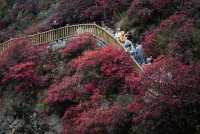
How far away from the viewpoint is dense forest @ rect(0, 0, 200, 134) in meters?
18.0

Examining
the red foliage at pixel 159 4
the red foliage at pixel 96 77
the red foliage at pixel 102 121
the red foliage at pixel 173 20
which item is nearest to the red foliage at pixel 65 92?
the red foliage at pixel 96 77

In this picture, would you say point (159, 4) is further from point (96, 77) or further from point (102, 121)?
point (102, 121)

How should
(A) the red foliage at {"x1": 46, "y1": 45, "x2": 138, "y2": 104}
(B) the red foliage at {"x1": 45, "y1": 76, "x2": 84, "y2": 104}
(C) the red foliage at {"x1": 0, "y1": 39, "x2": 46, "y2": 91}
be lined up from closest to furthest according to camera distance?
(A) the red foliage at {"x1": 46, "y1": 45, "x2": 138, "y2": 104} → (B) the red foliage at {"x1": 45, "y1": 76, "x2": 84, "y2": 104} → (C) the red foliage at {"x1": 0, "y1": 39, "x2": 46, "y2": 91}

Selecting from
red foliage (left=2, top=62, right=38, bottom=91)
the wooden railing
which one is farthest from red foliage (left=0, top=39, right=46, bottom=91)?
the wooden railing

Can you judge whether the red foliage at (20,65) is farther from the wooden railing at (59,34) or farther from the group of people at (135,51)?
the group of people at (135,51)

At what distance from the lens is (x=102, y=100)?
69.7 ft

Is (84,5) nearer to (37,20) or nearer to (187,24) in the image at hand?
(37,20)

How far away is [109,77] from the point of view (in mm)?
22234

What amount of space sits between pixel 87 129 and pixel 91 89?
3.06 m

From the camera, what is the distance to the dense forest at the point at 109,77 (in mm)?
17984

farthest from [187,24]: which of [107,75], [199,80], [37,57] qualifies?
[37,57]

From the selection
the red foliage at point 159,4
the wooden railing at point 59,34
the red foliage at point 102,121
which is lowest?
the red foliage at point 102,121

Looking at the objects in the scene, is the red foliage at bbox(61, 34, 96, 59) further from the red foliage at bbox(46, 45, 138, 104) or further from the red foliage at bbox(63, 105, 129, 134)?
the red foliage at bbox(63, 105, 129, 134)

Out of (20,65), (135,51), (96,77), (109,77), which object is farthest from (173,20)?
(20,65)
